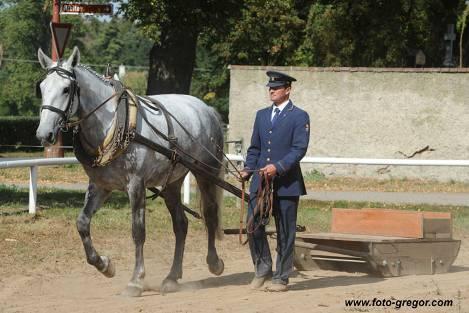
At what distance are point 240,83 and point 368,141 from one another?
334cm

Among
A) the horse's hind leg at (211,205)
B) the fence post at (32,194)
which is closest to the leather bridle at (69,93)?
the horse's hind leg at (211,205)

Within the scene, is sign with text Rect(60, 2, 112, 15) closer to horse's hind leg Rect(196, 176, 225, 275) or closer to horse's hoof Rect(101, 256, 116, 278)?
horse's hind leg Rect(196, 176, 225, 275)

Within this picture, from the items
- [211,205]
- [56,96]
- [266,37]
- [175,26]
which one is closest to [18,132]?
[266,37]

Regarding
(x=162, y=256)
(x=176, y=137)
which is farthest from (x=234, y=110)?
(x=176, y=137)

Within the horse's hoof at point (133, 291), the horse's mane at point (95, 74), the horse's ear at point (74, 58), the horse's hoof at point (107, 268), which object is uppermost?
the horse's ear at point (74, 58)

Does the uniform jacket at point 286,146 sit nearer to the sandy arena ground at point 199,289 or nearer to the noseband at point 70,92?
the sandy arena ground at point 199,289

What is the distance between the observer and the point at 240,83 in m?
24.3

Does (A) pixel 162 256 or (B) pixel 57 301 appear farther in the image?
(A) pixel 162 256

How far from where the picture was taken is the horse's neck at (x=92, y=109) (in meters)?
9.30

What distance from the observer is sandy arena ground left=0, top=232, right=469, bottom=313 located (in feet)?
28.3

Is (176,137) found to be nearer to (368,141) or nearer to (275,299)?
(275,299)

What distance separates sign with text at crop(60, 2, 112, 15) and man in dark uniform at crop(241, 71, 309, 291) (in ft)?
32.5

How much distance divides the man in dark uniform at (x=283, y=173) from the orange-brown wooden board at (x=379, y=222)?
5.37 feet

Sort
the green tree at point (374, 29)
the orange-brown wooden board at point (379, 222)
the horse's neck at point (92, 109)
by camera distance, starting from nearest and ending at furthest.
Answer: the horse's neck at point (92, 109) < the orange-brown wooden board at point (379, 222) < the green tree at point (374, 29)
